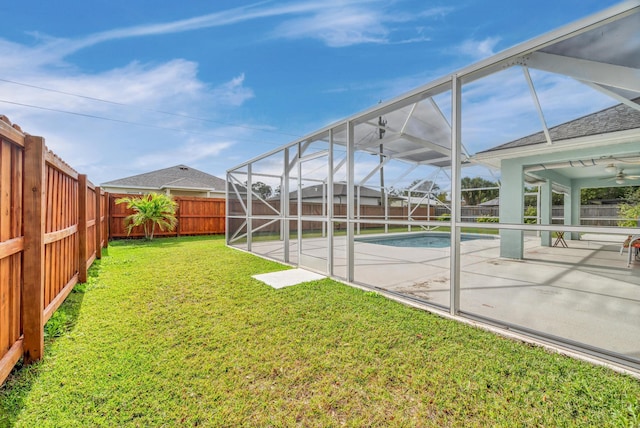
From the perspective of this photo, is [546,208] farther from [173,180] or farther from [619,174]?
[173,180]

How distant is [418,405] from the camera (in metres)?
1.69

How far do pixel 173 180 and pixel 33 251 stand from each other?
17551 millimetres

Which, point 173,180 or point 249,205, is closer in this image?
point 249,205

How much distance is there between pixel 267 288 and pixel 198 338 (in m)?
1.61

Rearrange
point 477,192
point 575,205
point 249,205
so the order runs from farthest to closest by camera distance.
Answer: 1. point 477,192
2. point 575,205
3. point 249,205

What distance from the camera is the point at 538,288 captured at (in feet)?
13.4

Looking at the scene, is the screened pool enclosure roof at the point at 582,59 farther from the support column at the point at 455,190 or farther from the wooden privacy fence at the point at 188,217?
the wooden privacy fence at the point at 188,217

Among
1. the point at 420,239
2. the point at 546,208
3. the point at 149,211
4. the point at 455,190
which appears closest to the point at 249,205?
the point at 149,211

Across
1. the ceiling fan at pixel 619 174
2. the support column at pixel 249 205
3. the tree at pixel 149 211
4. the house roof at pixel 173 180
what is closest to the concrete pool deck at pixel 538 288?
the support column at pixel 249 205

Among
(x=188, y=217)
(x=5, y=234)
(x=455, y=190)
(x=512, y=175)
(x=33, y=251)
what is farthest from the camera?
(x=188, y=217)

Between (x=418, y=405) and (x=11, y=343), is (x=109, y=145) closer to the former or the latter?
(x=11, y=343)

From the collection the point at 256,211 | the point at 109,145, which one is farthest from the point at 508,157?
the point at 109,145

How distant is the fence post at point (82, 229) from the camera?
4102 millimetres

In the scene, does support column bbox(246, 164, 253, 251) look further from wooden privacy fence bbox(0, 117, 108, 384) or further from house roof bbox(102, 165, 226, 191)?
house roof bbox(102, 165, 226, 191)
